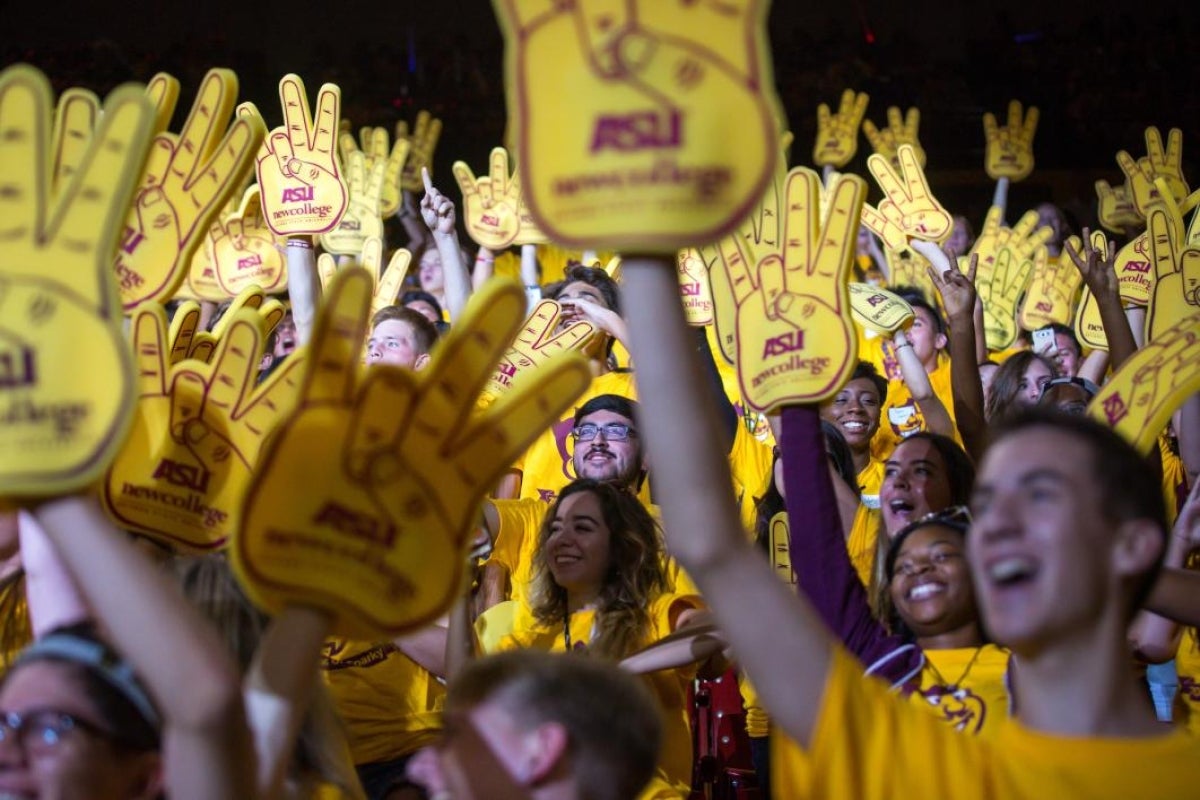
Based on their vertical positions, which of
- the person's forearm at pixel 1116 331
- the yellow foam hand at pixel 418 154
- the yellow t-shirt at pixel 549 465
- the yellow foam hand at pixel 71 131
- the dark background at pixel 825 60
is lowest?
the yellow t-shirt at pixel 549 465

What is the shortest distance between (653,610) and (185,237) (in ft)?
4.14

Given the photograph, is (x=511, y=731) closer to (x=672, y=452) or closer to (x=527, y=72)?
(x=672, y=452)

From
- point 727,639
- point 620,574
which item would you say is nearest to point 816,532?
point 727,639

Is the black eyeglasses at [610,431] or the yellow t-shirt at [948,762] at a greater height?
the black eyeglasses at [610,431]

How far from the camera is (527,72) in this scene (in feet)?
4.47

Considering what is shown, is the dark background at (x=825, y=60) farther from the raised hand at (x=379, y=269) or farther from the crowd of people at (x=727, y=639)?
the crowd of people at (x=727, y=639)

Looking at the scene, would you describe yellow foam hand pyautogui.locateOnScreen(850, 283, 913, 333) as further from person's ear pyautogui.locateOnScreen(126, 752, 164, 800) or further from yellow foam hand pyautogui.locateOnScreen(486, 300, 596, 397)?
person's ear pyautogui.locateOnScreen(126, 752, 164, 800)

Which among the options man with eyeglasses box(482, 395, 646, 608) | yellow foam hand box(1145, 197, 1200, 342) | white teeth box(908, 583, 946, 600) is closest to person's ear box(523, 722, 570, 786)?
white teeth box(908, 583, 946, 600)

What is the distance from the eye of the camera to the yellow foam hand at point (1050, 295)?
5.73m

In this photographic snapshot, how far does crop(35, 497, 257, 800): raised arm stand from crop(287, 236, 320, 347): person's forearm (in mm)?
2133

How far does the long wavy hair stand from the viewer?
2799 mm

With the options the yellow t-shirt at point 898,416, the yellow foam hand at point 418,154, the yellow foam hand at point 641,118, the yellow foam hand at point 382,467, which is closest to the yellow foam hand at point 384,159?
the yellow foam hand at point 418,154

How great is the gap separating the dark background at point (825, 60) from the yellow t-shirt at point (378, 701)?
25.1 feet

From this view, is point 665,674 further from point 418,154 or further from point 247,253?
point 418,154
